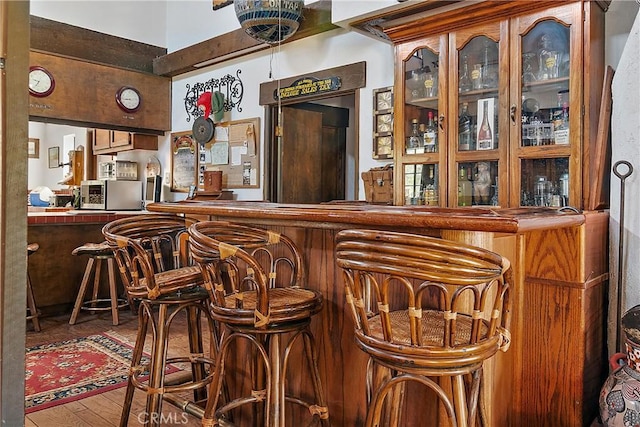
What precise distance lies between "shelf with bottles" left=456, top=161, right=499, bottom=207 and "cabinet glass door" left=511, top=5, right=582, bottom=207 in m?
0.13

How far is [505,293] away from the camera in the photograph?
1336 mm

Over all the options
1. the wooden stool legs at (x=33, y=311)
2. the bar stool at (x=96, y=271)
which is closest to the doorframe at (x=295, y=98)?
the bar stool at (x=96, y=271)

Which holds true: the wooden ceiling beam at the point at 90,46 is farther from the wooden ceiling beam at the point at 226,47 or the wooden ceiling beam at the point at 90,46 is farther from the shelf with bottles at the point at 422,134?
the shelf with bottles at the point at 422,134

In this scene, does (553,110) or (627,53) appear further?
(553,110)

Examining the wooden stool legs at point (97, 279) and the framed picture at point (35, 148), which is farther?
the framed picture at point (35, 148)

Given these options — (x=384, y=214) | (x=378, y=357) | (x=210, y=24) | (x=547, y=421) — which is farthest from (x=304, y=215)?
(x=210, y=24)

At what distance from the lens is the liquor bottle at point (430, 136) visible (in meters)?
2.83

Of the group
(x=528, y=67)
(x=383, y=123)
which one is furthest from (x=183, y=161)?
(x=528, y=67)

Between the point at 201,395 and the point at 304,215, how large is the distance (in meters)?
1.33

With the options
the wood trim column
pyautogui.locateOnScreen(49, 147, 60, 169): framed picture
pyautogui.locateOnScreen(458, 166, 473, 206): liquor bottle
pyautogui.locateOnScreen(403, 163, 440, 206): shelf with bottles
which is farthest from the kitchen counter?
pyautogui.locateOnScreen(49, 147, 60, 169): framed picture

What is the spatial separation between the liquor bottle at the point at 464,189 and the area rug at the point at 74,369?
2.00 m

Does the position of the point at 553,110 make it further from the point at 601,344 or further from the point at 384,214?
the point at 384,214

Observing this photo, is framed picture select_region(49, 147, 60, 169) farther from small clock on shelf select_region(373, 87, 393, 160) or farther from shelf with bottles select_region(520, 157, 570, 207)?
shelf with bottles select_region(520, 157, 570, 207)

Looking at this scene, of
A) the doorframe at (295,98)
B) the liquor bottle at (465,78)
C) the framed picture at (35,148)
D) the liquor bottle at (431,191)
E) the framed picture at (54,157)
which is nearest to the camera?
the liquor bottle at (465,78)
